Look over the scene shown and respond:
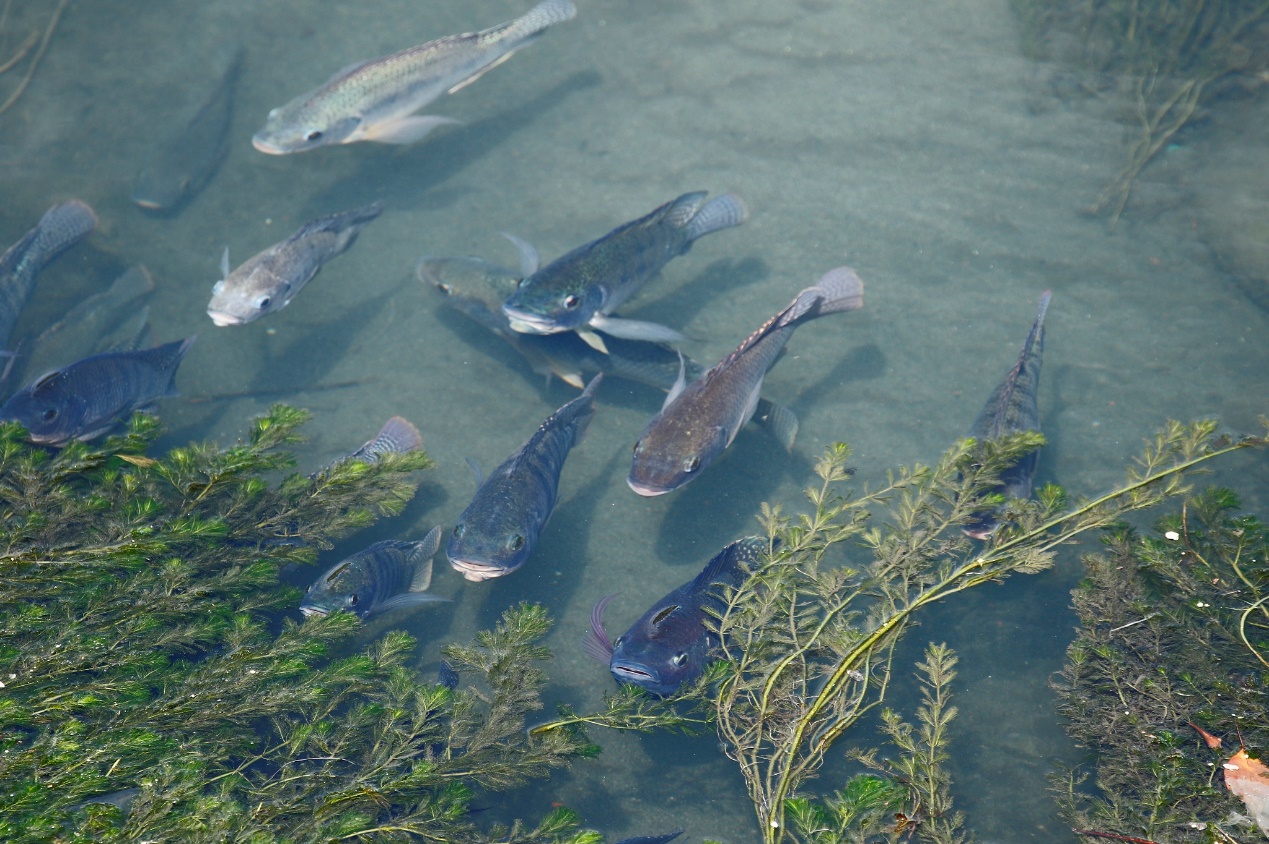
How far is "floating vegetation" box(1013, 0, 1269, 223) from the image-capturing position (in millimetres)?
7812

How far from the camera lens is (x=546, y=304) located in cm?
536

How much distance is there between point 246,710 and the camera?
3.19 metres

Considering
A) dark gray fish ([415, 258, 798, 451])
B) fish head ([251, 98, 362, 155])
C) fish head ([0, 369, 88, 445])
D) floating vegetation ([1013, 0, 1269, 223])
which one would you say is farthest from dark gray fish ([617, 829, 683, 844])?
floating vegetation ([1013, 0, 1269, 223])

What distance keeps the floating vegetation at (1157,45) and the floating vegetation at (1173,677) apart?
18.8 feet

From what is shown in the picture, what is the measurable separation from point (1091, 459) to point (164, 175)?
9.12 meters

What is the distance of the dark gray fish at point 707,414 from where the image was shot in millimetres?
4691

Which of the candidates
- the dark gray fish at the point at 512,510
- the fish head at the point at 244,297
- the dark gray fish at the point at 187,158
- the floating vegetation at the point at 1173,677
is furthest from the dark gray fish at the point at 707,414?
the dark gray fish at the point at 187,158

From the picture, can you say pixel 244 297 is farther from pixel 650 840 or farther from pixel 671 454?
pixel 650 840

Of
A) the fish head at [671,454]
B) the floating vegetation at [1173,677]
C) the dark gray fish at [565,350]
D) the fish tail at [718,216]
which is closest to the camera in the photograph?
the floating vegetation at [1173,677]

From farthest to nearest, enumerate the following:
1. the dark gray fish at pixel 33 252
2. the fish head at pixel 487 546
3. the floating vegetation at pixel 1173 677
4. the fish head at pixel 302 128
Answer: the fish head at pixel 302 128, the dark gray fish at pixel 33 252, the fish head at pixel 487 546, the floating vegetation at pixel 1173 677

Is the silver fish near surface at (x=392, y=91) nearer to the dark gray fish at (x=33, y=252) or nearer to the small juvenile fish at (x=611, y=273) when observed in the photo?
the dark gray fish at (x=33, y=252)

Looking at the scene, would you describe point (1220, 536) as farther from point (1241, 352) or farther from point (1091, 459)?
point (1241, 352)

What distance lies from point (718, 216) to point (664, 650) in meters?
3.91

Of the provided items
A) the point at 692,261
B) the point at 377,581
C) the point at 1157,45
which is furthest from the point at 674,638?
the point at 1157,45
